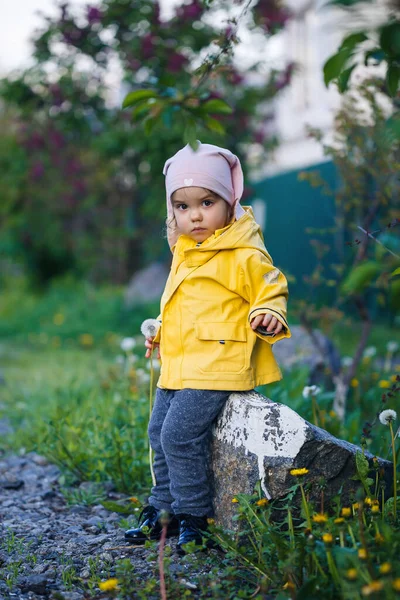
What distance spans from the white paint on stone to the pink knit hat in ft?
2.29

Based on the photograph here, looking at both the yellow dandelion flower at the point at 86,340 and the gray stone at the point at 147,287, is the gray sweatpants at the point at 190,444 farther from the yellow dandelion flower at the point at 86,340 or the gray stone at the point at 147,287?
the gray stone at the point at 147,287

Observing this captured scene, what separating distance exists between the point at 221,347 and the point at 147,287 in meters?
7.17

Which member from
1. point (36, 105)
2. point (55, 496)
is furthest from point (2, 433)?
point (36, 105)

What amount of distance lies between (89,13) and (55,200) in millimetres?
4948

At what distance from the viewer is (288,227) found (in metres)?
11.0

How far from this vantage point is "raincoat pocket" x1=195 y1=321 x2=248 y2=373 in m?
2.60

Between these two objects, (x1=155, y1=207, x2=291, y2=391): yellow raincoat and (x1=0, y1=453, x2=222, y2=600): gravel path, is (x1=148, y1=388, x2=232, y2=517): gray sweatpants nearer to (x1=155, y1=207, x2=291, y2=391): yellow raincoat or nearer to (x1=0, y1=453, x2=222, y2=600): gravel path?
(x1=155, y1=207, x2=291, y2=391): yellow raincoat

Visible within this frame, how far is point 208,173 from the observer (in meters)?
2.69

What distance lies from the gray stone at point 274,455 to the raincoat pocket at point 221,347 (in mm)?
124

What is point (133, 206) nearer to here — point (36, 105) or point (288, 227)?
point (288, 227)

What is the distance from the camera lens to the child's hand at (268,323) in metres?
2.50

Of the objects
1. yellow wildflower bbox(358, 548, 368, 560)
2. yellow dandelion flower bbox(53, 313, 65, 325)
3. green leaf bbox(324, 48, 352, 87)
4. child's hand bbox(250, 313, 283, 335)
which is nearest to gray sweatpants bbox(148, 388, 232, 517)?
child's hand bbox(250, 313, 283, 335)

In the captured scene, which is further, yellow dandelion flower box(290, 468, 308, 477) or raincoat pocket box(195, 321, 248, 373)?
raincoat pocket box(195, 321, 248, 373)

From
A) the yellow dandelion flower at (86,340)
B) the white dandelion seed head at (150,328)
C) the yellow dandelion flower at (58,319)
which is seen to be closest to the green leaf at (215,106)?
the white dandelion seed head at (150,328)
